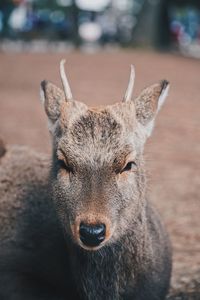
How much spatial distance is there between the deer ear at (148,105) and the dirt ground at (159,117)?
17.7 inches

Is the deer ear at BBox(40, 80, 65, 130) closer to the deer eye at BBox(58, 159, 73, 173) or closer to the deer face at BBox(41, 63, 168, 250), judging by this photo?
the deer face at BBox(41, 63, 168, 250)

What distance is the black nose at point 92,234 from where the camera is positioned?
4566mm

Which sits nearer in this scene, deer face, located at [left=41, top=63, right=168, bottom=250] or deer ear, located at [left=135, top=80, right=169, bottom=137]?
deer face, located at [left=41, top=63, right=168, bottom=250]

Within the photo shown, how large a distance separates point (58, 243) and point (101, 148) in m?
1.09

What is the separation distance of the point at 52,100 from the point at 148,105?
710 millimetres

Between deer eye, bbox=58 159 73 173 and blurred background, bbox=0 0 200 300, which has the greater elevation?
deer eye, bbox=58 159 73 173

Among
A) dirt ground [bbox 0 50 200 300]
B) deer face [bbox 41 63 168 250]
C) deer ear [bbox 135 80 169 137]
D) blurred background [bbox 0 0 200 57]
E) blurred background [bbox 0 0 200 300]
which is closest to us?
deer face [bbox 41 63 168 250]

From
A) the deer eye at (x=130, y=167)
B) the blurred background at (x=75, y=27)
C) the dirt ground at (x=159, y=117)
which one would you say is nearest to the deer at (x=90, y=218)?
the deer eye at (x=130, y=167)

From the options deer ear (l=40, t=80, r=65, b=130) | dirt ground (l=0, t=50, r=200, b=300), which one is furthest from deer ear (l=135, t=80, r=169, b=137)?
deer ear (l=40, t=80, r=65, b=130)

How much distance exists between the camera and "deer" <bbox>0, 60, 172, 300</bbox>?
16.0ft

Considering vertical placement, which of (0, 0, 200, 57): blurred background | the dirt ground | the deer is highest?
the deer

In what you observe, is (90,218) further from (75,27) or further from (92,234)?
(75,27)

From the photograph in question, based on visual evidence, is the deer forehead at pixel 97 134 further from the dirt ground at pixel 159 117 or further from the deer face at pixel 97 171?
the dirt ground at pixel 159 117

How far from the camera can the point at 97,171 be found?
4879 millimetres
